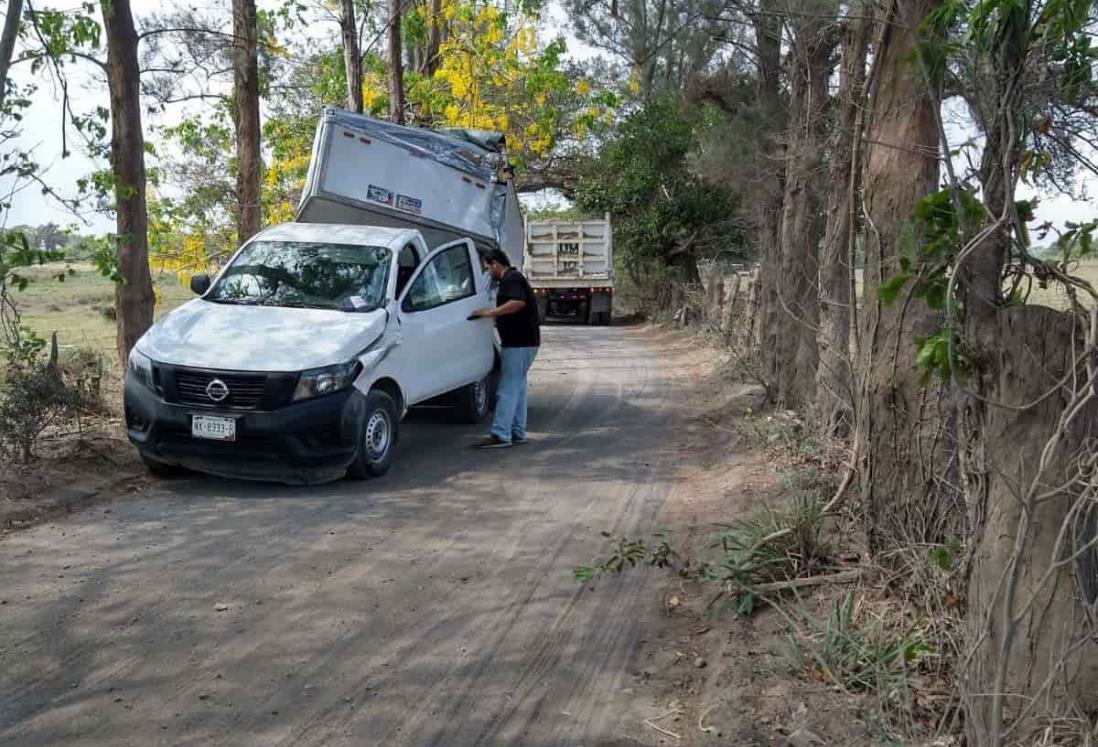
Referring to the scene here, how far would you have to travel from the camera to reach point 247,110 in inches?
631

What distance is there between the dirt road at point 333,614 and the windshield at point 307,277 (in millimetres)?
1614

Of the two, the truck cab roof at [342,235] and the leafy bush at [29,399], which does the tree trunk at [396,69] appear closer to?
the truck cab roof at [342,235]

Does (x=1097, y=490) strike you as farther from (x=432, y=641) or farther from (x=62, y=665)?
(x=62, y=665)

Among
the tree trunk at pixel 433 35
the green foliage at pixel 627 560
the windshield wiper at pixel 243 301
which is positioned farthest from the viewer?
the tree trunk at pixel 433 35

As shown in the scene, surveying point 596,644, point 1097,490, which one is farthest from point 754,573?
point 1097,490

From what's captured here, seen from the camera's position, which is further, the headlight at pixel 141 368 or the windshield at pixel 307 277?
the windshield at pixel 307 277

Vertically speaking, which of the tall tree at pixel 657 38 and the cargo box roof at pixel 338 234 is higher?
the tall tree at pixel 657 38

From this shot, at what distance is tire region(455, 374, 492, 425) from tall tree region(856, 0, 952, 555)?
661 cm

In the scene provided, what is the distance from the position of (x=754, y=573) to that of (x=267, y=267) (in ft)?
19.6

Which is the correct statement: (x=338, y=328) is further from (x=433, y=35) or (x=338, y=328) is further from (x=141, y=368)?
(x=433, y=35)

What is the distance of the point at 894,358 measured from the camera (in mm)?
6109

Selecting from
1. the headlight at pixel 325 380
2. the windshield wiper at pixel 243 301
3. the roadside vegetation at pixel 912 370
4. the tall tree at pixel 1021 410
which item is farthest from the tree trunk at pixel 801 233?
the tall tree at pixel 1021 410

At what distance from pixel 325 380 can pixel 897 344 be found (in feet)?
15.2

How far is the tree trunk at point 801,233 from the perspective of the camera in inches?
456
